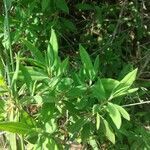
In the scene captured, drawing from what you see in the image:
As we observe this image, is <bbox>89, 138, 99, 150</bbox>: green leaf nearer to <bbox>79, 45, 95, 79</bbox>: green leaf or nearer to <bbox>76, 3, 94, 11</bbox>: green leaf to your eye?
<bbox>79, 45, 95, 79</bbox>: green leaf

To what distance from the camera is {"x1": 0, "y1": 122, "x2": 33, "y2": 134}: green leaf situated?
55.8 inches

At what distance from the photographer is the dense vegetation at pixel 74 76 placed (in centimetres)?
158

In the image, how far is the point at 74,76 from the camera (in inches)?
71.1

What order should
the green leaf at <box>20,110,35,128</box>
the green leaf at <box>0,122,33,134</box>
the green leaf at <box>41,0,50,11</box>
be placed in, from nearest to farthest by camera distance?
the green leaf at <box>0,122,33,134</box> < the green leaf at <box>20,110,35,128</box> < the green leaf at <box>41,0,50,11</box>

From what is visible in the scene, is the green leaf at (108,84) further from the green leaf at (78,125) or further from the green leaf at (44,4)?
the green leaf at (44,4)

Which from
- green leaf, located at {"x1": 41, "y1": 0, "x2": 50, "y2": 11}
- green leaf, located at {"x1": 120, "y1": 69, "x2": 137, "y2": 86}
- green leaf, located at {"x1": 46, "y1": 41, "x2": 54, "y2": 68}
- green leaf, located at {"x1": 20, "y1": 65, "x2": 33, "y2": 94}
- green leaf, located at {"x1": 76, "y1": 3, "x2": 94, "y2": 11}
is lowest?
green leaf, located at {"x1": 120, "y1": 69, "x2": 137, "y2": 86}

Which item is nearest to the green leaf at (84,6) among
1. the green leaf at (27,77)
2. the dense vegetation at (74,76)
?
the dense vegetation at (74,76)

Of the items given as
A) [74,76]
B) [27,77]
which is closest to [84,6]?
[74,76]

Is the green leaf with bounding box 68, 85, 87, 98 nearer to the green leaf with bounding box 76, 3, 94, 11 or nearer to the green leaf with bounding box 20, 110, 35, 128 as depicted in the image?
the green leaf with bounding box 20, 110, 35, 128

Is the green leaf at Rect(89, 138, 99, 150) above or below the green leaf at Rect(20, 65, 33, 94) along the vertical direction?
below

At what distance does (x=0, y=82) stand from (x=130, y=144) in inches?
39.7

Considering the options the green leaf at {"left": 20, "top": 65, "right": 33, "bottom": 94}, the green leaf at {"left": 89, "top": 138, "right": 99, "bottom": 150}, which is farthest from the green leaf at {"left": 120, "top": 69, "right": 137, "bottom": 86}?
the green leaf at {"left": 89, "top": 138, "right": 99, "bottom": 150}

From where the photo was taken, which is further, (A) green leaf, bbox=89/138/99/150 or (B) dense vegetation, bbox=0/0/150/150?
(A) green leaf, bbox=89/138/99/150

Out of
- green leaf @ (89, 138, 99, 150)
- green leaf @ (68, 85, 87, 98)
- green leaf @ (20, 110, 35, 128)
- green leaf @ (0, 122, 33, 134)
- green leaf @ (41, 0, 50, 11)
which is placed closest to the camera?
green leaf @ (0, 122, 33, 134)
